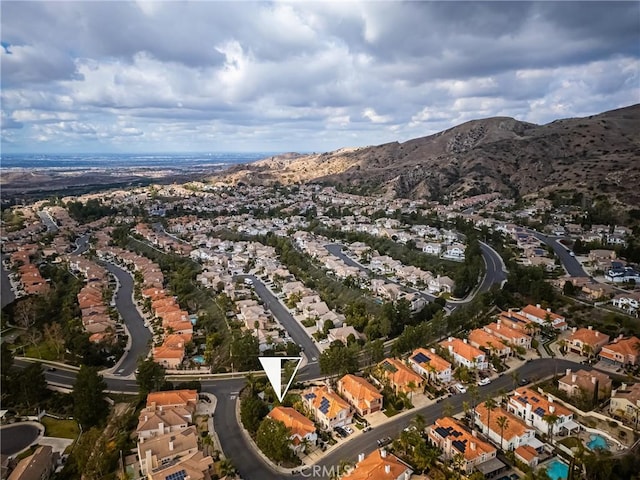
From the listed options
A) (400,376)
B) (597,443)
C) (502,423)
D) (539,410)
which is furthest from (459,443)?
(597,443)

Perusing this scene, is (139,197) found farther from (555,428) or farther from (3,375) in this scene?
(555,428)

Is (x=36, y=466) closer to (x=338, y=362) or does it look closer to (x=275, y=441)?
(x=275, y=441)

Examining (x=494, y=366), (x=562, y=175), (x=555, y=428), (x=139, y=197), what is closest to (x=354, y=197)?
(x=562, y=175)

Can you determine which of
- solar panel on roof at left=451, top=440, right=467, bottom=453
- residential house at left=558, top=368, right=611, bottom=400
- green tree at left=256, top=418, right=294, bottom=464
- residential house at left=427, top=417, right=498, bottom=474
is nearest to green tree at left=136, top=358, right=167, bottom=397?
green tree at left=256, top=418, right=294, bottom=464

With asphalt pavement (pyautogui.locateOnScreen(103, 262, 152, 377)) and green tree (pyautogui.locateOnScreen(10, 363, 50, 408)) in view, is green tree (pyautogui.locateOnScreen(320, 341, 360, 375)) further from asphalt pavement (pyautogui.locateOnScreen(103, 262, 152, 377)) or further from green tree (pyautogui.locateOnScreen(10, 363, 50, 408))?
green tree (pyautogui.locateOnScreen(10, 363, 50, 408))

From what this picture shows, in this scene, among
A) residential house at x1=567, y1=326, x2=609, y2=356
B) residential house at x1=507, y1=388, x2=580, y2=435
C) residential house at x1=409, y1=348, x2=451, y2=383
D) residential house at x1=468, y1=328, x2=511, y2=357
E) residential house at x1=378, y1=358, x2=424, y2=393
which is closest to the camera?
residential house at x1=507, y1=388, x2=580, y2=435

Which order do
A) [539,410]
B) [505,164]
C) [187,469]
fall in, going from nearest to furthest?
1. [187,469]
2. [539,410]
3. [505,164]

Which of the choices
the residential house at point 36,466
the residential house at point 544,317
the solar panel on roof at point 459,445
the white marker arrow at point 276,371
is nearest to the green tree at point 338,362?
the white marker arrow at point 276,371
